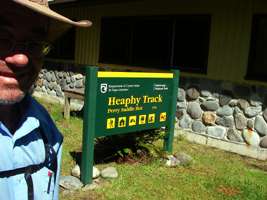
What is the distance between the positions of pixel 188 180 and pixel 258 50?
293 cm

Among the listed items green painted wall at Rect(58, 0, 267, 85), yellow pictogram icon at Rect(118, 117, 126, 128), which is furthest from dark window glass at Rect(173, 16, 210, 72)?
yellow pictogram icon at Rect(118, 117, 126, 128)

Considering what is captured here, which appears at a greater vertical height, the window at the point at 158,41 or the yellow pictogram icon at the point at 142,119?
the window at the point at 158,41

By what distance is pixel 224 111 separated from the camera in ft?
27.5

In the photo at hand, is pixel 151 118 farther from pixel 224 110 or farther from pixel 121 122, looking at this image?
pixel 224 110

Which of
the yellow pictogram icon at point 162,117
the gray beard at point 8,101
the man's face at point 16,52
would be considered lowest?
the yellow pictogram icon at point 162,117

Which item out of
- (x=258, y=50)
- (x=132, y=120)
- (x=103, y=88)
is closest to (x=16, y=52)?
(x=103, y=88)

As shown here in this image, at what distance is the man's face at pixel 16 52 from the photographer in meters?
1.75

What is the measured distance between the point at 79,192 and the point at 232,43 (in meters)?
4.09

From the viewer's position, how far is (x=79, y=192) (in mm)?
5750

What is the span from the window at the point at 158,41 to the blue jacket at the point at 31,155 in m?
6.93

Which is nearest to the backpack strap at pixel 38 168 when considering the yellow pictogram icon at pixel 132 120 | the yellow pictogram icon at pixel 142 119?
the yellow pictogram icon at pixel 132 120

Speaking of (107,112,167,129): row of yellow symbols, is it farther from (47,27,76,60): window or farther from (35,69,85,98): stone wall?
(47,27,76,60): window

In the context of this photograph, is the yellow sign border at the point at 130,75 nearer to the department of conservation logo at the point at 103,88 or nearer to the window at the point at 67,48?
the department of conservation logo at the point at 103,88

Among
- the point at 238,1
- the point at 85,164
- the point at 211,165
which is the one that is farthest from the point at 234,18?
the point at 85,164
